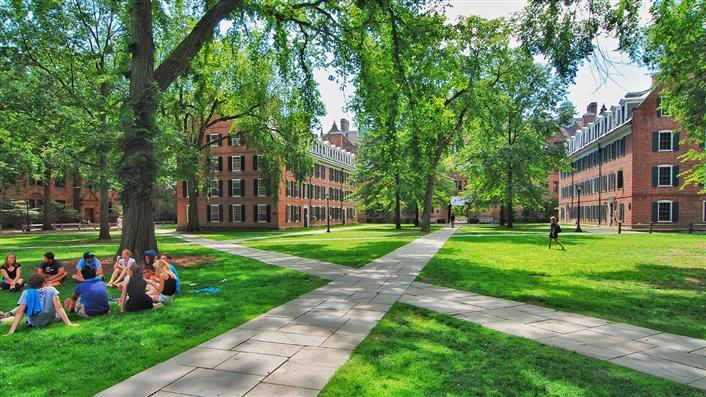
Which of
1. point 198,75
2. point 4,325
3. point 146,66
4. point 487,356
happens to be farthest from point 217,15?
point 487,356

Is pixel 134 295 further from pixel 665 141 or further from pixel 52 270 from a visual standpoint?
pixel 665 141

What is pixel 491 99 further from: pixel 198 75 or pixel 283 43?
pixel 198 75

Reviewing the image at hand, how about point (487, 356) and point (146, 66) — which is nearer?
point (487, 356)

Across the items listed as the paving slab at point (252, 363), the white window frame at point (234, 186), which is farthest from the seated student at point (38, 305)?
the white window frame at point (234, 186)

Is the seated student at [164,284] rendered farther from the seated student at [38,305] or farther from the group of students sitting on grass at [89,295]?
the seated student at [38,305]

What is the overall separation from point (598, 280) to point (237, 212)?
42221 mm

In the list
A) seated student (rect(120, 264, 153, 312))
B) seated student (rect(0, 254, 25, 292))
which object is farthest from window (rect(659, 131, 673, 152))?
seated student (rect(0, 254, 25, 292))

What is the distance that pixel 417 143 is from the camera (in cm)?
2186

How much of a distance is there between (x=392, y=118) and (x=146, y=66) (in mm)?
10519

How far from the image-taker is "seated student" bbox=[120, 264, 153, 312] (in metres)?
8.08

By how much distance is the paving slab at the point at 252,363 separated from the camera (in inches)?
197

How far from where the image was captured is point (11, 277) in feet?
36.3

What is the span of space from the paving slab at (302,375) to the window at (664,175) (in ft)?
139

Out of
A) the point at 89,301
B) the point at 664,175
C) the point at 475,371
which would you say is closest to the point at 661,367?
the point at 475,371
